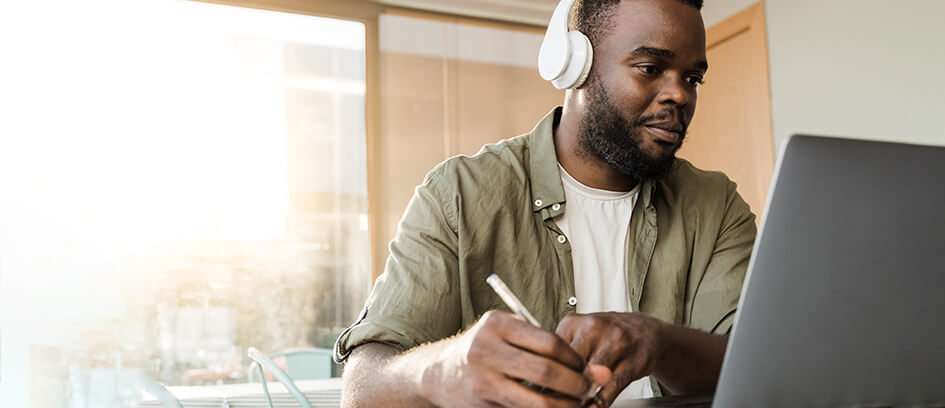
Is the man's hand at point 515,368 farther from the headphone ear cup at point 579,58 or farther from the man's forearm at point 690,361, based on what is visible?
the headphone ear cup at point 579,58

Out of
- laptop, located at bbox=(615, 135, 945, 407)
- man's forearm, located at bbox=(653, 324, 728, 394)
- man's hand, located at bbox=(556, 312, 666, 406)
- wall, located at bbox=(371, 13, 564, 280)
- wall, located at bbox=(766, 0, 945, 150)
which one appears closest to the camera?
laptop, located at bbox=(615, 135, 945, 407)

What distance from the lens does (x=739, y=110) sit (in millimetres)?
3375

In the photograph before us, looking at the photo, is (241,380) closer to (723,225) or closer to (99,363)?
(99,363)

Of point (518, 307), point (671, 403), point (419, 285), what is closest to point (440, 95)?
point (419, 285)

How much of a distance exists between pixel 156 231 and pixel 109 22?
0.96 m

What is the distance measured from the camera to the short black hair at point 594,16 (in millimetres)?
1266

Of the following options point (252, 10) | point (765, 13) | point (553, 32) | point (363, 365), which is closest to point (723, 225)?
point (553, 32)

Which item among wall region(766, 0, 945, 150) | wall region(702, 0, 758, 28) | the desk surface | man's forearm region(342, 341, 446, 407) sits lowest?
the desk surface

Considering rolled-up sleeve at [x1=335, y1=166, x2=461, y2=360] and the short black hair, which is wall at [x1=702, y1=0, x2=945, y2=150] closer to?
the short black hair

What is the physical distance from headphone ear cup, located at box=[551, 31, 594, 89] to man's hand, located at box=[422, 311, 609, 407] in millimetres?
737

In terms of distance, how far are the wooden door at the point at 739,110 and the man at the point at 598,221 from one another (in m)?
2.02

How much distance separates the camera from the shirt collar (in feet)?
4.00

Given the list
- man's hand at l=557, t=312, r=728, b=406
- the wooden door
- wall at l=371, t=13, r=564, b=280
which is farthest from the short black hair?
wall at l=371, t=13, r=564, b=280

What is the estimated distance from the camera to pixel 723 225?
1297 mm
